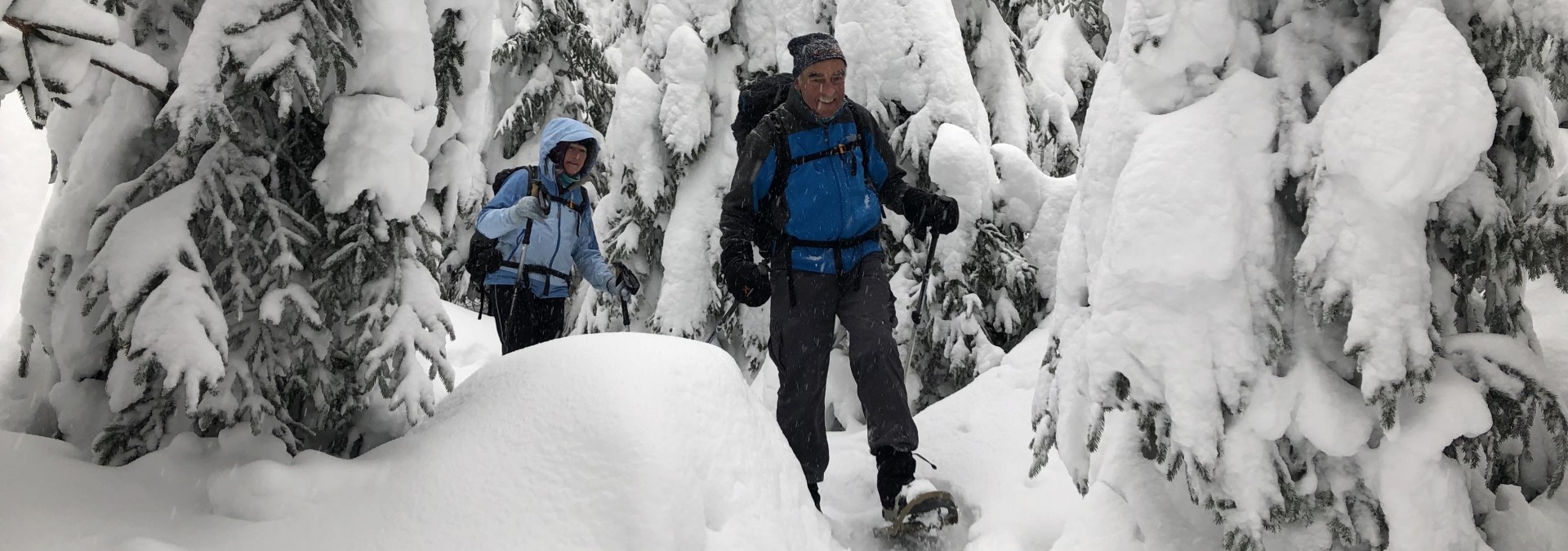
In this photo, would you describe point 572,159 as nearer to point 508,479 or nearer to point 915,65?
point 915,65

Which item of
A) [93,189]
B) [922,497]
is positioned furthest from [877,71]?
[93,189]

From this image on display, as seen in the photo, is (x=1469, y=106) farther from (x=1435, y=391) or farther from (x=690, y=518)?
(x=690, y=518)

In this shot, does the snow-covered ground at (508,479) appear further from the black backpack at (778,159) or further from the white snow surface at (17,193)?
the white snow surface at (17,193)

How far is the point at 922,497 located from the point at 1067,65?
10.6 meters

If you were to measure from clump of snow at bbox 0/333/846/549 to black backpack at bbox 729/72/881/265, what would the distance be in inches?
53.1

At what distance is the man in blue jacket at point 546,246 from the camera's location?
5.35m

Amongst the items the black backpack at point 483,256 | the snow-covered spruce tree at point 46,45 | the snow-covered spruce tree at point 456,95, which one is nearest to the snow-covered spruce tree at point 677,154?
the black backpack at point 483,256

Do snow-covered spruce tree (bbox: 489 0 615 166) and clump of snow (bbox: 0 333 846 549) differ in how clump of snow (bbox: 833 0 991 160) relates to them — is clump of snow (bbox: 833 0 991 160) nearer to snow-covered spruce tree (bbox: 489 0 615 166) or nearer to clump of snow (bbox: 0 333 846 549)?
clump of snow (bbox: 0 333 846 549)

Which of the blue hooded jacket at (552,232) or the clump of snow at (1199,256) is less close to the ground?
the clump of snow at (1199,256)

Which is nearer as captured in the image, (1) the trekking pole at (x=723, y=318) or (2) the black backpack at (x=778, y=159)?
(2) the black backpack at (x=778, y=159)

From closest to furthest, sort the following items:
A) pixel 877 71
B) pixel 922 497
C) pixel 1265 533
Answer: pixel 1265 533 < pixel 922 497 < pixel 877 71

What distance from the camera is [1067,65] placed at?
41.8ft

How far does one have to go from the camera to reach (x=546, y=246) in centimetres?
539

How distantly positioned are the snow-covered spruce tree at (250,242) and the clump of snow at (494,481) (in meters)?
0.23
